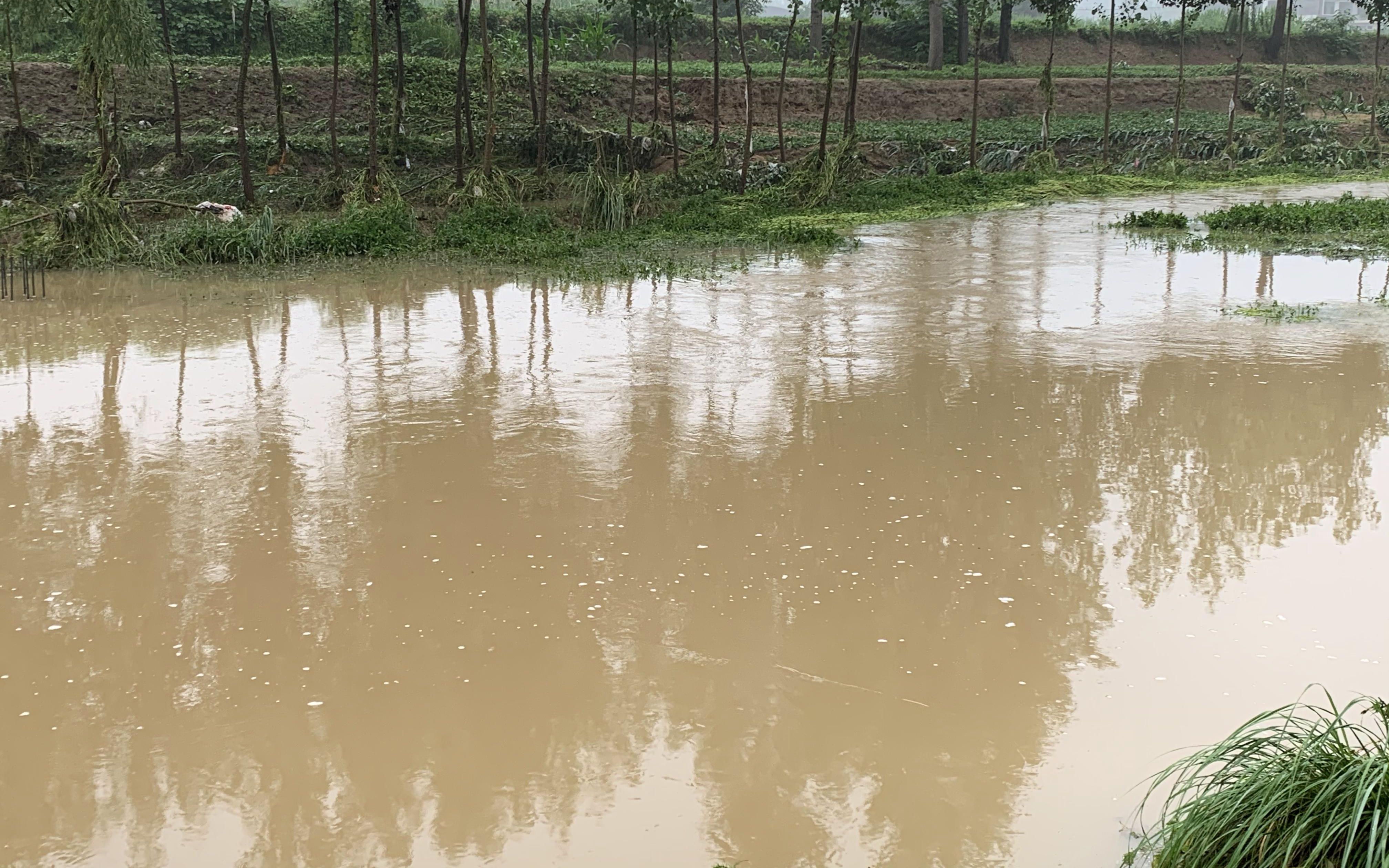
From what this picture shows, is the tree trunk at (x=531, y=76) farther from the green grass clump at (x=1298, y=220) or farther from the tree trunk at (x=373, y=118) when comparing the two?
the green grass clump at (x=1298, y=220)

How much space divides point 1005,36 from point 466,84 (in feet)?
94.6

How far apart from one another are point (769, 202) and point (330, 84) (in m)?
12.8

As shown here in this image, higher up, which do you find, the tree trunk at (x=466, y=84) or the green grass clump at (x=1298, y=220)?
Result: the tree trunk at (x=466, y=84)

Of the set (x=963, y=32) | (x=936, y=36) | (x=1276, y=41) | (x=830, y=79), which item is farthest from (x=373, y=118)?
(x=1276, y=41)

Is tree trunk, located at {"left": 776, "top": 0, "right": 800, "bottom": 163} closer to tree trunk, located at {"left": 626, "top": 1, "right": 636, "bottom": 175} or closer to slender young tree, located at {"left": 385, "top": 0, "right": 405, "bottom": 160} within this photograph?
tree trunk, located at {"left": 626, "top": 1, "right": 636, "bottom": 175}

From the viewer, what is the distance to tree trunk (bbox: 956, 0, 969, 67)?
1721 inches

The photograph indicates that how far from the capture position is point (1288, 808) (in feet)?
11.7

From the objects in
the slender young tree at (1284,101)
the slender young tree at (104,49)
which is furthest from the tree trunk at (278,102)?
the slender young tree at (1284,101)

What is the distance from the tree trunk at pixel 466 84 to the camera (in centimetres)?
2202

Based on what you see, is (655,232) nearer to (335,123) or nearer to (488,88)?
(488,88)

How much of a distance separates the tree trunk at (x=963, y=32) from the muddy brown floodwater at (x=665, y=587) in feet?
114

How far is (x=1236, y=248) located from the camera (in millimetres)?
17969

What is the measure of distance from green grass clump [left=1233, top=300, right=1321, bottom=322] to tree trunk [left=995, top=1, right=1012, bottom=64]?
115 feet

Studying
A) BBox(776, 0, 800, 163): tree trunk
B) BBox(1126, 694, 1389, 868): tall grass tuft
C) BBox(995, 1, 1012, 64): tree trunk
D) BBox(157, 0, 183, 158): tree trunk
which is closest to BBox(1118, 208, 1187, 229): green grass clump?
BBox(776, 0, 800, 163): tree trunk
